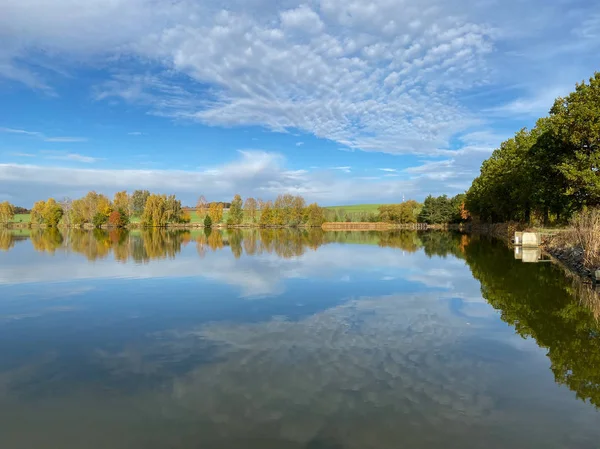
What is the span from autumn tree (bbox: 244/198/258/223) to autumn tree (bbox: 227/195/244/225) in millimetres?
3257

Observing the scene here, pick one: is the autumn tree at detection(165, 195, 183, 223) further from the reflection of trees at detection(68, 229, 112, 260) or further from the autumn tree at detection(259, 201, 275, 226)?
the reflection of trees at detection(68, 229, 112, 260)

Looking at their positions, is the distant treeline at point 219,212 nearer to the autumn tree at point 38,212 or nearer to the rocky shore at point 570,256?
the autumn tree at point 38,212

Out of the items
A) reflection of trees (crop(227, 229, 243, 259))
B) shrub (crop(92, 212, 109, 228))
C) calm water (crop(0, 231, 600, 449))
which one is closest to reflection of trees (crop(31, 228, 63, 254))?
reflection of trees (crop(227, 229, 243, 259))

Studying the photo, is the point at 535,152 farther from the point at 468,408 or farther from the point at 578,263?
the point at 468,408

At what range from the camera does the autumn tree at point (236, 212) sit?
11075 cm

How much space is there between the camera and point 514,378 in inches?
229

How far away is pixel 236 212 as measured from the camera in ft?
363

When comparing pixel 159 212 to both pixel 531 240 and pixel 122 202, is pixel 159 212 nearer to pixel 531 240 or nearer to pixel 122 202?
pixel 122 202

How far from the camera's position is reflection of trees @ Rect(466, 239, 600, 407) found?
5992mm

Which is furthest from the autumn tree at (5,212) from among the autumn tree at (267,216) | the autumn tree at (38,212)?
the autumn tree at (267,216)

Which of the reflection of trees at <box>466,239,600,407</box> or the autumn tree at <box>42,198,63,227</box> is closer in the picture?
the reflection of trees at <box>466,239,600,407</box>

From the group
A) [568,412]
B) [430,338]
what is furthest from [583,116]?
[568,412]

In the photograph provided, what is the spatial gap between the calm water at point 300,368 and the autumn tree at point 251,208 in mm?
102420

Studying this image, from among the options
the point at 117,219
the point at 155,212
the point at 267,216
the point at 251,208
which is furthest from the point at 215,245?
the point at 251,208
